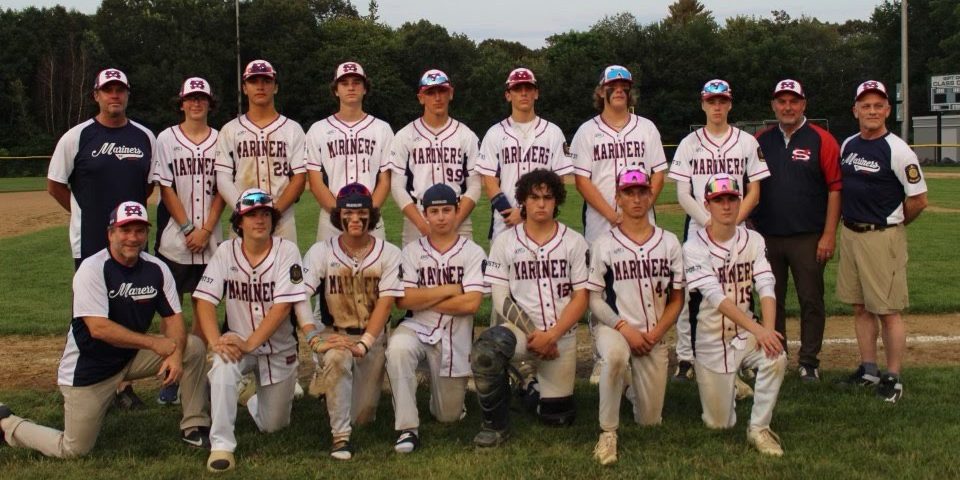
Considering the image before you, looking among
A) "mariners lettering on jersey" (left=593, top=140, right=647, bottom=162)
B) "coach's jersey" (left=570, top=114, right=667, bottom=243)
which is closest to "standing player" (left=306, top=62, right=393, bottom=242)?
"coach's jersey" (left=570, top=114, right=667, bottom=243)

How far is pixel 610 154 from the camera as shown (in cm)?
620

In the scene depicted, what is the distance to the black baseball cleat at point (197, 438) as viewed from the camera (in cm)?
489

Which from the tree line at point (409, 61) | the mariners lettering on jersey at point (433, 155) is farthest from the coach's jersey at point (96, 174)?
the tree line at point (409, 61)

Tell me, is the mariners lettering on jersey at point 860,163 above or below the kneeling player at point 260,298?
above

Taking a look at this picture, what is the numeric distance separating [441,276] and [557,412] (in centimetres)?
107

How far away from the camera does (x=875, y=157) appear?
5.86 metres

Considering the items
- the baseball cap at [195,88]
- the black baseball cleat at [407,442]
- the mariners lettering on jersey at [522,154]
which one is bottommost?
the black baseball cleat at [407,442]

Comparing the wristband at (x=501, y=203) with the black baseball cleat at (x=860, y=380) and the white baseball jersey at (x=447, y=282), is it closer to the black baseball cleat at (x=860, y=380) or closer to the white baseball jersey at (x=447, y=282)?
the white baseball jersey at (x=447, y=282)

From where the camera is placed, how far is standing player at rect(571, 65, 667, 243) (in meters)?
6.17

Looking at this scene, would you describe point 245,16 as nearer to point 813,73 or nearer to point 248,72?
point 813,73

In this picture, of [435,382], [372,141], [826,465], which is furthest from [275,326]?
[826,465]

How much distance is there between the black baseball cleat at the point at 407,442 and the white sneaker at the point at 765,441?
180 centimetres

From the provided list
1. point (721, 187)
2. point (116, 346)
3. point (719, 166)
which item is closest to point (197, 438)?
point (116, 346)

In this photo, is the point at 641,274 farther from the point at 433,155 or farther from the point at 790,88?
the point at 790,88
